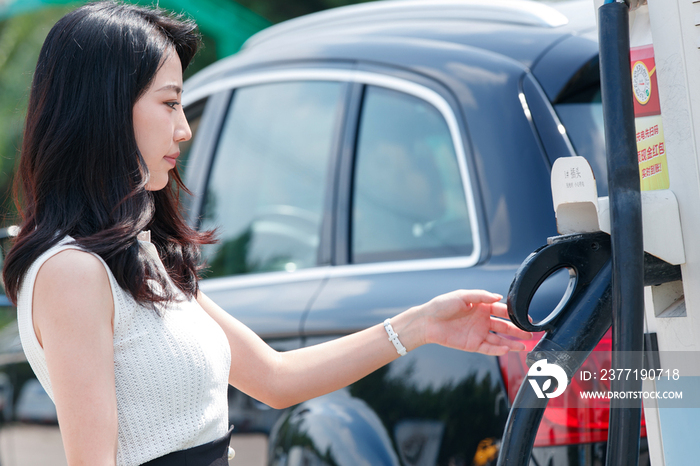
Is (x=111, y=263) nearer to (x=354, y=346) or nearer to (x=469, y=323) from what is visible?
(x=354, y=346)

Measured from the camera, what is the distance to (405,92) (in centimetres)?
209

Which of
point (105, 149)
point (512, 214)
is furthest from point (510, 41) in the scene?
point (105, 149)

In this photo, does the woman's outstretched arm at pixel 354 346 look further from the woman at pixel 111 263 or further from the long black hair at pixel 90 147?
the long black hair at pixel 90 147

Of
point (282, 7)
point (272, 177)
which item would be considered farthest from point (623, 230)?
point (282, 7)

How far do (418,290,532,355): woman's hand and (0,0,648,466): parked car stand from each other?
95mm

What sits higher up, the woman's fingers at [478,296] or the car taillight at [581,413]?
the woman's fingers at [478,296]

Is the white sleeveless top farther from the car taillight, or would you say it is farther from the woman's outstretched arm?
the car taillight

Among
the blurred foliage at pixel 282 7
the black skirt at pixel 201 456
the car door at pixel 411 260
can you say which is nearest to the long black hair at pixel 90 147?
the black skirt at pixel 201 456

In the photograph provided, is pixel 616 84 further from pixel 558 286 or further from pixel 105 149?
pixel 105 149

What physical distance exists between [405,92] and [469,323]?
2.62 feet

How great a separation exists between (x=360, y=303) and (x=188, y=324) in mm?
633

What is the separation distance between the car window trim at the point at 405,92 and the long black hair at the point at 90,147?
77cm

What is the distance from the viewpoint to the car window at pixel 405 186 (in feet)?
6.42

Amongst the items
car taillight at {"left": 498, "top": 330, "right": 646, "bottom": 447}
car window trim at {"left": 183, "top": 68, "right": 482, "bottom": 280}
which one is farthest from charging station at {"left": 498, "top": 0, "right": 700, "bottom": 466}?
car window trim at {"left": 183, "top": 68, "right": 482, "bottom": 280}
